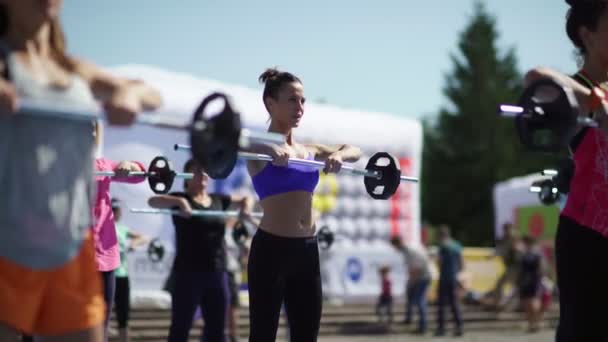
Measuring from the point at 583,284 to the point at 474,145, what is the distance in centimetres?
4217

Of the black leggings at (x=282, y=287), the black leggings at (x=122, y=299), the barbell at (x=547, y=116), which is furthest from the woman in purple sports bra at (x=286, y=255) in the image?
the black leggings at (x=122, y=299)

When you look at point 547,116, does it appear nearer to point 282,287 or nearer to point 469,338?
point 282,287

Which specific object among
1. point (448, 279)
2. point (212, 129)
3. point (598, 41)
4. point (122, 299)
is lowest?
point (448, 279)

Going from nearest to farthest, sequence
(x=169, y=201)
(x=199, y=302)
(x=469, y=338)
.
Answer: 1. (x=199, y=302)
2. (x=169, y=201)
3. (x=469, y=338)

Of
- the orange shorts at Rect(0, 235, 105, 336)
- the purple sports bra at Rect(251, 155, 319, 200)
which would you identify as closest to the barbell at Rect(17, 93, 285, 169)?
the orange shorts at Rect(0, 235, 105, 336)

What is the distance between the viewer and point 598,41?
3533 mm

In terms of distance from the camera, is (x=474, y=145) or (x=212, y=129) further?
(x=474, y=145)

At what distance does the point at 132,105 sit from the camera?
2.91m

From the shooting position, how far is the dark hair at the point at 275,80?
4.95 meters

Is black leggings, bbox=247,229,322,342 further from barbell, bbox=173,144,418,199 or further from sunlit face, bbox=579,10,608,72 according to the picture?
sunlit face, bbox=579,10,608,72

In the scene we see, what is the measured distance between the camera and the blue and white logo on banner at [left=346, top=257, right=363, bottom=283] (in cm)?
1534

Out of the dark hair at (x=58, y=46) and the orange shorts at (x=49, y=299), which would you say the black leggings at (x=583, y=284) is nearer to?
the orange shorts at (x=49, y=299)

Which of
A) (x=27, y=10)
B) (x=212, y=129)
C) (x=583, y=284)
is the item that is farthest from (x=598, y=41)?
(x=27, y=10)

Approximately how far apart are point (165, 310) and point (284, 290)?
29.6 feet
